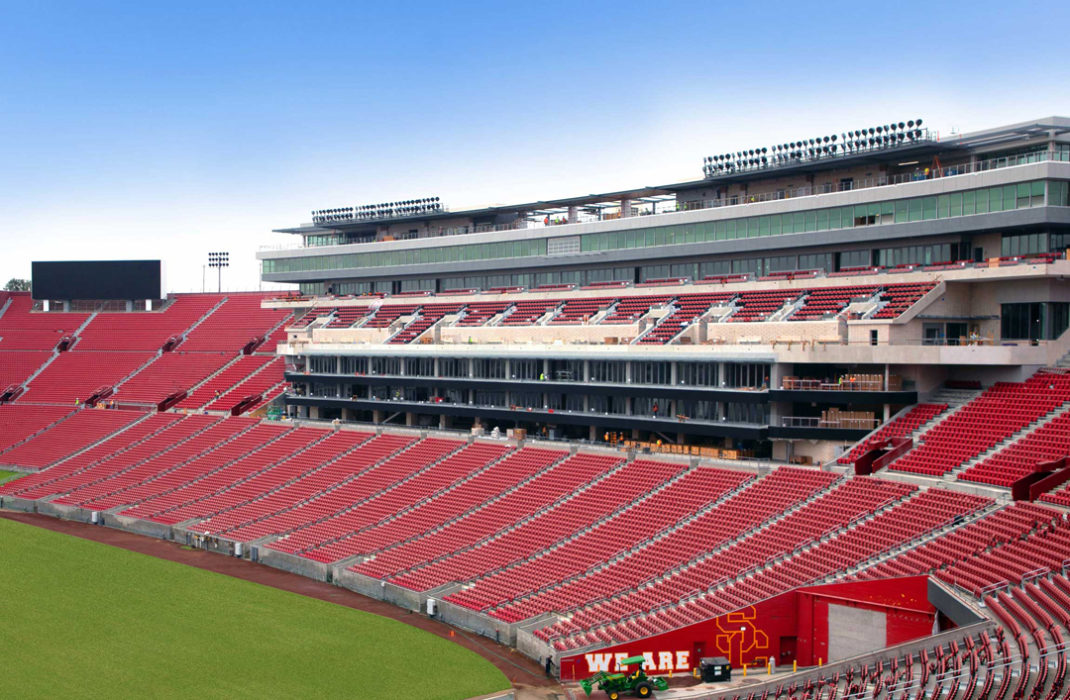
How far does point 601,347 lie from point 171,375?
153 feet

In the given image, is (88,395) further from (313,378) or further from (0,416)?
(313,378)

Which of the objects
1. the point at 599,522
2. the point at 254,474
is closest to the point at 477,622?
the point at 599,522

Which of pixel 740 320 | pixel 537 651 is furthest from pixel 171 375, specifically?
pixel 537 651

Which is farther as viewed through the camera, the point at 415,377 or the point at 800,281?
the point at 415,377

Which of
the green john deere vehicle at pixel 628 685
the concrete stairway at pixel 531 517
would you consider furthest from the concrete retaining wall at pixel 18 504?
the green john deere vehicle at pixel 628 685

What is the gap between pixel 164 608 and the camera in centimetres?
4503

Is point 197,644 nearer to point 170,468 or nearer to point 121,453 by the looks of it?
point 170,468

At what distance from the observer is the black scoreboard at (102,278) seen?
347ft

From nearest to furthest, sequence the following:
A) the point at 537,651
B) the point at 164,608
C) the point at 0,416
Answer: the point at 537,651 < the point at 164,608 < the point at 0,416

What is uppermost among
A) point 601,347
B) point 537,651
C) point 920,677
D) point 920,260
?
point 920,260

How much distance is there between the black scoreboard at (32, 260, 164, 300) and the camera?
105688mm

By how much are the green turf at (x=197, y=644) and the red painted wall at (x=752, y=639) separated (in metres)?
4.00

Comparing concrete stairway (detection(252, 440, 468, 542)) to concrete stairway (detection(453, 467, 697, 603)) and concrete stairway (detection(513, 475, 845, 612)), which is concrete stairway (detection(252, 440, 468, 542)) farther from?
concrete stairway (detection(513, 475, 845, 612))

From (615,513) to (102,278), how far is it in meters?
72.2
